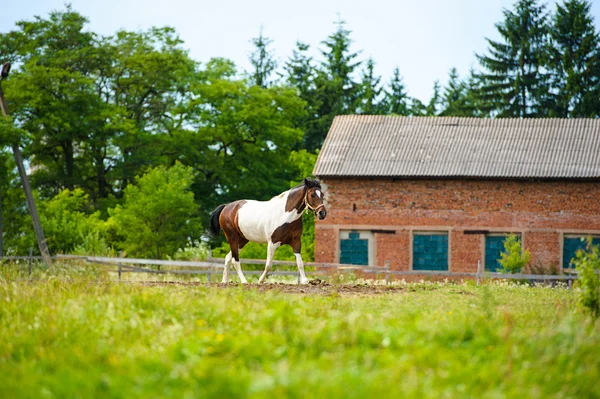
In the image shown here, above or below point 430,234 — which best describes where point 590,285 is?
below

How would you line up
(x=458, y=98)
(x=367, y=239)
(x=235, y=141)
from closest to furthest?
(x=367, y=239), (x=235, y=141), (x=458, y=98)

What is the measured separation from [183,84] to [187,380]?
3613cm

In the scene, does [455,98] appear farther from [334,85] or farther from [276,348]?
[276,348]

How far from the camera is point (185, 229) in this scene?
106 feet

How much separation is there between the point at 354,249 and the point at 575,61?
25.9 m

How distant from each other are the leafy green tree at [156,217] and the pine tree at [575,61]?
980 inches

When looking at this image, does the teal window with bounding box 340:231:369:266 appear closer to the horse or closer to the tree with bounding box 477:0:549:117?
the horse

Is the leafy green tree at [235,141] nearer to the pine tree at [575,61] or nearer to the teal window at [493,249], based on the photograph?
the teal window at [493,249]

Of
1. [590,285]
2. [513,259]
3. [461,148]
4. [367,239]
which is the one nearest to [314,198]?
[590,285]

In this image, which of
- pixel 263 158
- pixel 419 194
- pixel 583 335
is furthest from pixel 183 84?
pixel 583 335

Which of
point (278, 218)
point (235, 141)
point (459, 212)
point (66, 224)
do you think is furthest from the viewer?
point (235, 141)

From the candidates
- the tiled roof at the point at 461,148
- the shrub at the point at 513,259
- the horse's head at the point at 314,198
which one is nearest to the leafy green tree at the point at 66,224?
the tiled roof at the point at 461,148

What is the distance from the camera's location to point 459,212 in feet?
97.7

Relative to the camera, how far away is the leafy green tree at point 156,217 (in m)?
31.2
